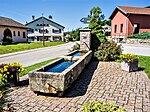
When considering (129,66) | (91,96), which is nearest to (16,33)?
(129,66)

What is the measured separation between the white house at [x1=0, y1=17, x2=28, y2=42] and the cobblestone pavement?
26506 mm

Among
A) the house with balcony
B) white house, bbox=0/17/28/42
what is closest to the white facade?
white house, bbox=0/17/28/42

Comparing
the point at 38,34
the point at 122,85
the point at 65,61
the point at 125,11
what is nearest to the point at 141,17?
the point at 125,11

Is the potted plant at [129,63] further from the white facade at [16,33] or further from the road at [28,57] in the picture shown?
the white facade at [16,33]

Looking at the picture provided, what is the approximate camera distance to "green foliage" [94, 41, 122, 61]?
1102cm

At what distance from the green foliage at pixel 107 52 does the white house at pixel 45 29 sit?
39.0 m

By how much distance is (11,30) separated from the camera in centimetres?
3136

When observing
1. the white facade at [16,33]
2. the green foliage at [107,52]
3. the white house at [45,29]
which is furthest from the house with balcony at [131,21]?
the white house at [45,29]

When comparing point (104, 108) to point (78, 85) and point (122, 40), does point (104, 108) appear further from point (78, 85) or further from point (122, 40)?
point (122, 40)

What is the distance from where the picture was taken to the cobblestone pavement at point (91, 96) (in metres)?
4.23

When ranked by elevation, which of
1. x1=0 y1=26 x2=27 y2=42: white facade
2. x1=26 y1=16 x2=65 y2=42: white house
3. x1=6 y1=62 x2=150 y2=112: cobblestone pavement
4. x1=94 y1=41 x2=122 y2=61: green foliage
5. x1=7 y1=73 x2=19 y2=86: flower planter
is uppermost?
x1=26 y1=16 x2=65 y2=42: white house

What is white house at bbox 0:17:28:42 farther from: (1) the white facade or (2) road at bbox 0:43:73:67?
(2) road at bbox 0:43:73:67

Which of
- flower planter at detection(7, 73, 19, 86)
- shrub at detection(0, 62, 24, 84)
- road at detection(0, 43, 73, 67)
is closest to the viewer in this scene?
shrub at detection(0, 62, 24, 84)

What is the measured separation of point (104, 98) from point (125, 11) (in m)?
24.2
